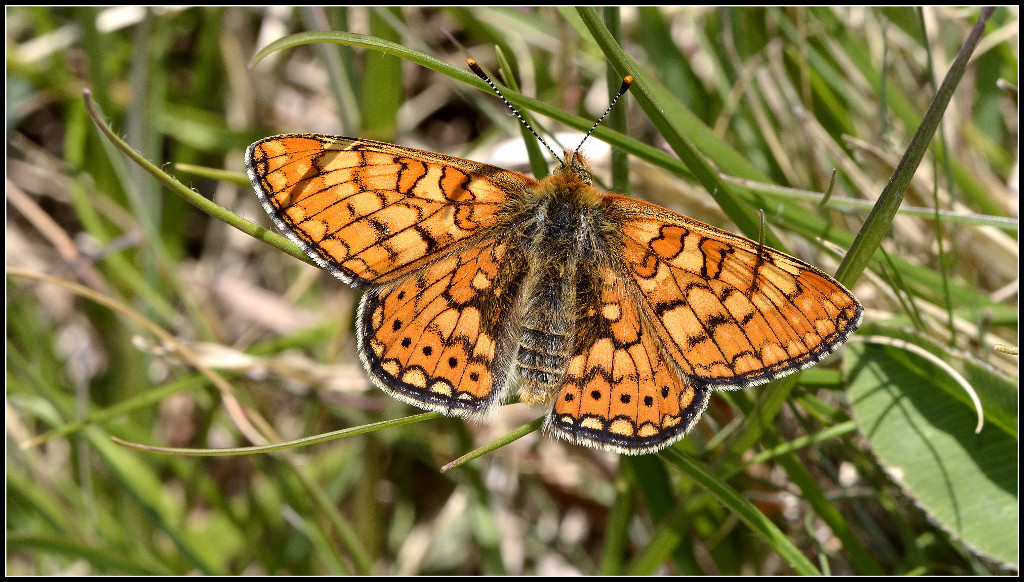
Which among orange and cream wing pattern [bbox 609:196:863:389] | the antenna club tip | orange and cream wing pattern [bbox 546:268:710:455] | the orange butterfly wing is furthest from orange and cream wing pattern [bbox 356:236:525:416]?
the antenna club tip

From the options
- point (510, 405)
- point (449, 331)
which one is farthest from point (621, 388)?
point (510, 405)

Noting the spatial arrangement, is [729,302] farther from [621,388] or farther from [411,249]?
[411,249]

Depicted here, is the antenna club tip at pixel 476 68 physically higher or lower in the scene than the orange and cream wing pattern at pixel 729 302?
higher

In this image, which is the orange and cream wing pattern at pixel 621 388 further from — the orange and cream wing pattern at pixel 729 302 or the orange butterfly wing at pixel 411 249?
the orange butterfly wing at pixel 411 249

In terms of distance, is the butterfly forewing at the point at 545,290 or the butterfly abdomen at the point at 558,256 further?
the butterfly abdomen at the point at 558,256

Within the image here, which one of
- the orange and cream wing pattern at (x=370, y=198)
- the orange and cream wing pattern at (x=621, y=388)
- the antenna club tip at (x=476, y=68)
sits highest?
the antenna club tip at (x=476, y=68)

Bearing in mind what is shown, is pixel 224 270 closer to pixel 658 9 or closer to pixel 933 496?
pixel 658 9

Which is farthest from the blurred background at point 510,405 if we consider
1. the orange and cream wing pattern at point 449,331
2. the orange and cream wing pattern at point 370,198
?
the orange and cream wing pattern at point 449,331
